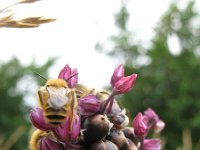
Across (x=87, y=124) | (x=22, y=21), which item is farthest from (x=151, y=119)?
(x=22, y=21)

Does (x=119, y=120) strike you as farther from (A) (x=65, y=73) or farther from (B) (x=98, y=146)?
(A) (x=65, y=73)

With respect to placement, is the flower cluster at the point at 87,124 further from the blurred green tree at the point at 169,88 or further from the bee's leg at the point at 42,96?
the blurred green tree at the point at 169,88

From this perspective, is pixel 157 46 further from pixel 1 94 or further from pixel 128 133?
pixel 128 133

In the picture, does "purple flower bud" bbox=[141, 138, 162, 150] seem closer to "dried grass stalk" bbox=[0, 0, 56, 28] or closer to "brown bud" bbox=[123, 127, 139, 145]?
"brown bud" bbox=[123, 127, 139, 145]

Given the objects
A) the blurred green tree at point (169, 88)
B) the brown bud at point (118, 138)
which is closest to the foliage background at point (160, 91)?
the blurred green tree at point (169, 88)

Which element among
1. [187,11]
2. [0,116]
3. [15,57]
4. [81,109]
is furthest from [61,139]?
[187,11]

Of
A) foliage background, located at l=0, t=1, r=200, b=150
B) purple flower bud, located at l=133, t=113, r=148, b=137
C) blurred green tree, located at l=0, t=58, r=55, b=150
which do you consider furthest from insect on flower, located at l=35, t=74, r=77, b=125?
blurred green tree, located at l=0, t=58, r=55, b=150
